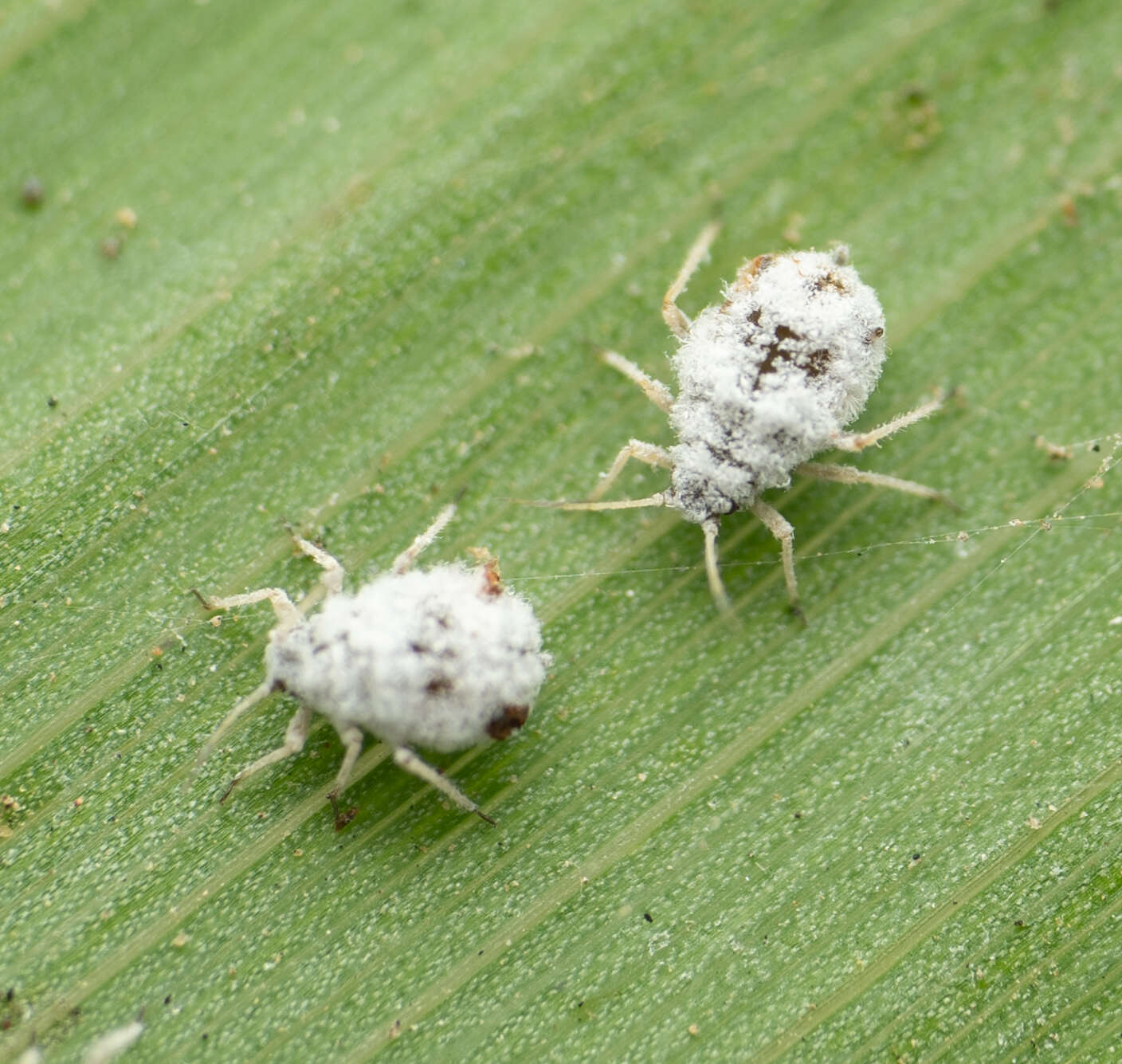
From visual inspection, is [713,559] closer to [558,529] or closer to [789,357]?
[558,529]

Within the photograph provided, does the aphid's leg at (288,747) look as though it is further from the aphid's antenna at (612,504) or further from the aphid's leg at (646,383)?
the aphid's leg at (646,383)

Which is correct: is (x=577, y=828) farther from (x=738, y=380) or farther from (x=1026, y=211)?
(x=1026, y=211)

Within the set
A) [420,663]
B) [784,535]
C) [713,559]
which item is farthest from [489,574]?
[784,535]

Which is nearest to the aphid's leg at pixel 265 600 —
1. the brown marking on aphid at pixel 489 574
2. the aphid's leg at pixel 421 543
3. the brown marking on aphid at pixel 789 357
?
the aphid's leg at pixel 421 543

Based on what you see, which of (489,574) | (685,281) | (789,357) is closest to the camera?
(489,574)

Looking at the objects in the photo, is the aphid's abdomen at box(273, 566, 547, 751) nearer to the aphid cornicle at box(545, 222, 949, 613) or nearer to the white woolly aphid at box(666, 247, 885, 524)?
the aphid cornicle at box(545, 222, 949, 613)

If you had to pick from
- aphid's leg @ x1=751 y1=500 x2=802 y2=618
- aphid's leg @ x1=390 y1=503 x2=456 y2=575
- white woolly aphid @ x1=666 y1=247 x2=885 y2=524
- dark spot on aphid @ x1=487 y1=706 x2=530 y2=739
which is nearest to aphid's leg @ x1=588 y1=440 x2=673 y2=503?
white woolly aphid @ x1=666 y1=247 x2=885 y2=524
